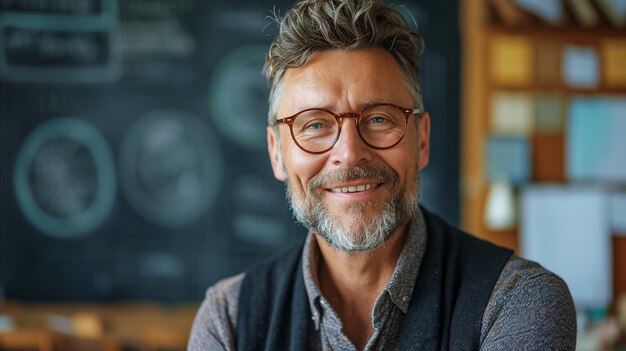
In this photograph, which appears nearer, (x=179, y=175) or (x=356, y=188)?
(x=356, y=188)

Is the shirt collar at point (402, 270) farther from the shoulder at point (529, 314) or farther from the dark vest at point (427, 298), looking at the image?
the shoulder at point (529, 314)

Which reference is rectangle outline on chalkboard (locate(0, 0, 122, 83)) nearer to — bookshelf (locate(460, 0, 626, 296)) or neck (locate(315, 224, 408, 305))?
bookshelf (locate(460, 0, 626, 296))

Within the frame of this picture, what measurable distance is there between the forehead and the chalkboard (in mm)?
2226

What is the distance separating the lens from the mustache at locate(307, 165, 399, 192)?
1352 mm

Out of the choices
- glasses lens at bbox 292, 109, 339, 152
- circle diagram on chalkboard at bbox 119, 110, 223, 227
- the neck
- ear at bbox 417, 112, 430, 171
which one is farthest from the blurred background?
glasses lens at bbox 292, 109, 339, 152

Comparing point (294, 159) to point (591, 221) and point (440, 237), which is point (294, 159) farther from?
point (591, 221)

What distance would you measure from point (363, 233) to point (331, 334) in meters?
0.20

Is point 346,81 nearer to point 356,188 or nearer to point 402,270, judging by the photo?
point 356,188

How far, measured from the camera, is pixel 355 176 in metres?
1.35

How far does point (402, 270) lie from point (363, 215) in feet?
0.44

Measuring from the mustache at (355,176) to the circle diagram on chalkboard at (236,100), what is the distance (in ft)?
7.43

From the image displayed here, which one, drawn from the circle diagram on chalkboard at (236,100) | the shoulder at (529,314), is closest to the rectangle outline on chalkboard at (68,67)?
the circle diagram on chalkboard at (236,100)

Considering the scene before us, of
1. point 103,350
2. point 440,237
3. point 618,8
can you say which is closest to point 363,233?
point 440,237

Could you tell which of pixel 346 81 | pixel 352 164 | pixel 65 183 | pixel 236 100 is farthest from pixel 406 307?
pixel 65 183
